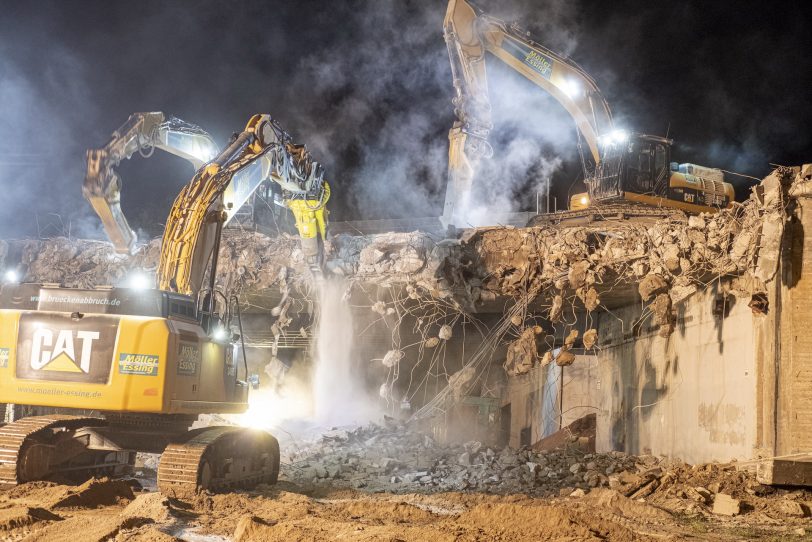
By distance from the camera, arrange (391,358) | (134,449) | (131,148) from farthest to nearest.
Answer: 1. (391,358)
2. (131,148)
3. (134,449)

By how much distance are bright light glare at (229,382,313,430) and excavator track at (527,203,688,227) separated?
7067 millimetres

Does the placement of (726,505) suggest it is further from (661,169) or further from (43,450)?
(661,169)

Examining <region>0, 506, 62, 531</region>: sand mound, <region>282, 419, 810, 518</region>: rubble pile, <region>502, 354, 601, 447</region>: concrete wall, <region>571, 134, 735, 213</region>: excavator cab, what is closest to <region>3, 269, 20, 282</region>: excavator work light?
<region>282, 419, 810, 518</region>: rubble pile

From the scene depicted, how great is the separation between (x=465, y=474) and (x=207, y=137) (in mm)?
6833

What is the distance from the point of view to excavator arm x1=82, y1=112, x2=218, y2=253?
409 inches

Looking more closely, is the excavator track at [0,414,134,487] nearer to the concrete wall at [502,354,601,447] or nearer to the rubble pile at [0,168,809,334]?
the rubble pile at [0,168,809,334]

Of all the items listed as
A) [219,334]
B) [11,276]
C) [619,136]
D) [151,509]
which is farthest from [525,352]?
[11,276]

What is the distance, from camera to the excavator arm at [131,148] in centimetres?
1038

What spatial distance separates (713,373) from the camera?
9719 millimetres

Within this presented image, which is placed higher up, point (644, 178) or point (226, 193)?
point (644, 178)

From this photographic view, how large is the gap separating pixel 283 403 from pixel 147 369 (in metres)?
10.8

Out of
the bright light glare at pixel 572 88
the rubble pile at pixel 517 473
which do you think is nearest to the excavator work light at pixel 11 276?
the rubble pile at pixel 517 473

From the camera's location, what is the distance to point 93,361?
22.9 feet

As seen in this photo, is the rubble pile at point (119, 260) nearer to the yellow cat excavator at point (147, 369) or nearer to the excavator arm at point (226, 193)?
the excavator arm at point (226, 193)
